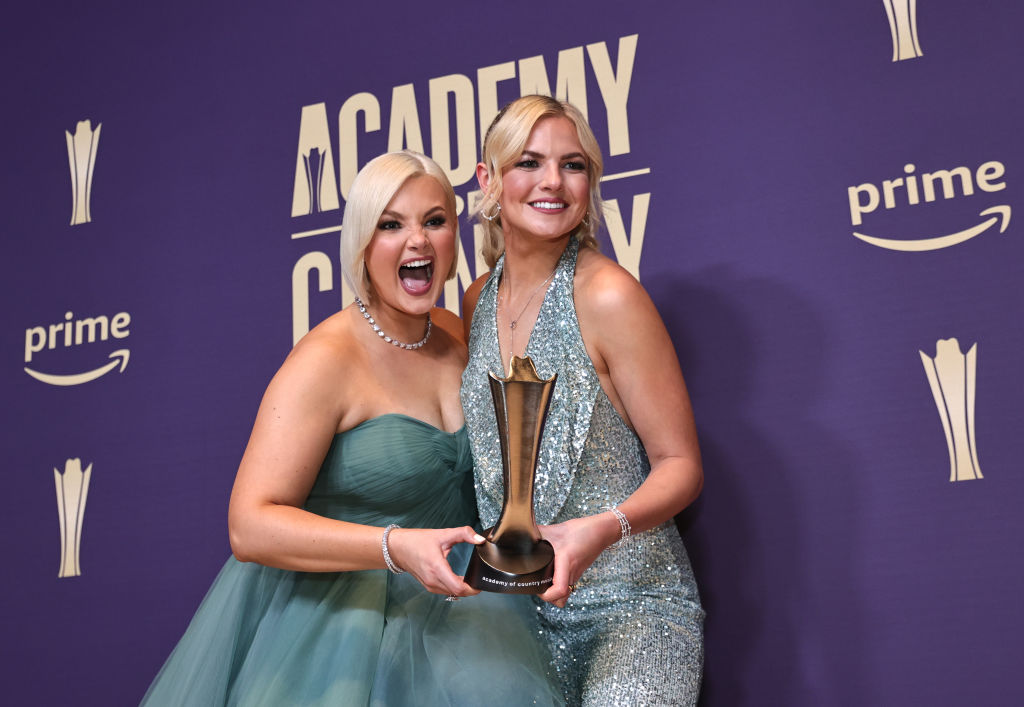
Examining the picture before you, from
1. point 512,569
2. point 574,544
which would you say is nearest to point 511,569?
point 512,569

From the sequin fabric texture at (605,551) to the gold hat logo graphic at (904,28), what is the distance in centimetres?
76

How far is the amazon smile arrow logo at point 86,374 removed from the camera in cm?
243

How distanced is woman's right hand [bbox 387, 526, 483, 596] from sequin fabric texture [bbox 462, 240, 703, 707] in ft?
0.85

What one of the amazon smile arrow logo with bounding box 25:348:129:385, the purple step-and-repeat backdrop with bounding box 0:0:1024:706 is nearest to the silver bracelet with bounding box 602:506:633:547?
the purple step-and-repeat backdrop with bounding box 0:0:1024:706

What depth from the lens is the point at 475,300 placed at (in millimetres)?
1988

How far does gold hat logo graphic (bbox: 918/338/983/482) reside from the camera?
175 cm

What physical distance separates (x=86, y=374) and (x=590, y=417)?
137 centimetres

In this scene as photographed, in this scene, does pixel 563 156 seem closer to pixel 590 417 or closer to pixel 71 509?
pixel 590 417

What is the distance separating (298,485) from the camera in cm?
162

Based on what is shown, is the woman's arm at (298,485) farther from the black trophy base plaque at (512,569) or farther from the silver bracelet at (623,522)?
the silver bracelet at (623,522)

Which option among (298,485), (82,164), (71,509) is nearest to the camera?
(298,485)

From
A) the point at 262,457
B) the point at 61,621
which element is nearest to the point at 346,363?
the point at 262,457

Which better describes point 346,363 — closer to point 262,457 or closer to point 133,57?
point 262,457

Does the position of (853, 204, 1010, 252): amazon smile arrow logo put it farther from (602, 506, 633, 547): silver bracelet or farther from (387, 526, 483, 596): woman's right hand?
(387, 526, 483, 596): woman's right hand
